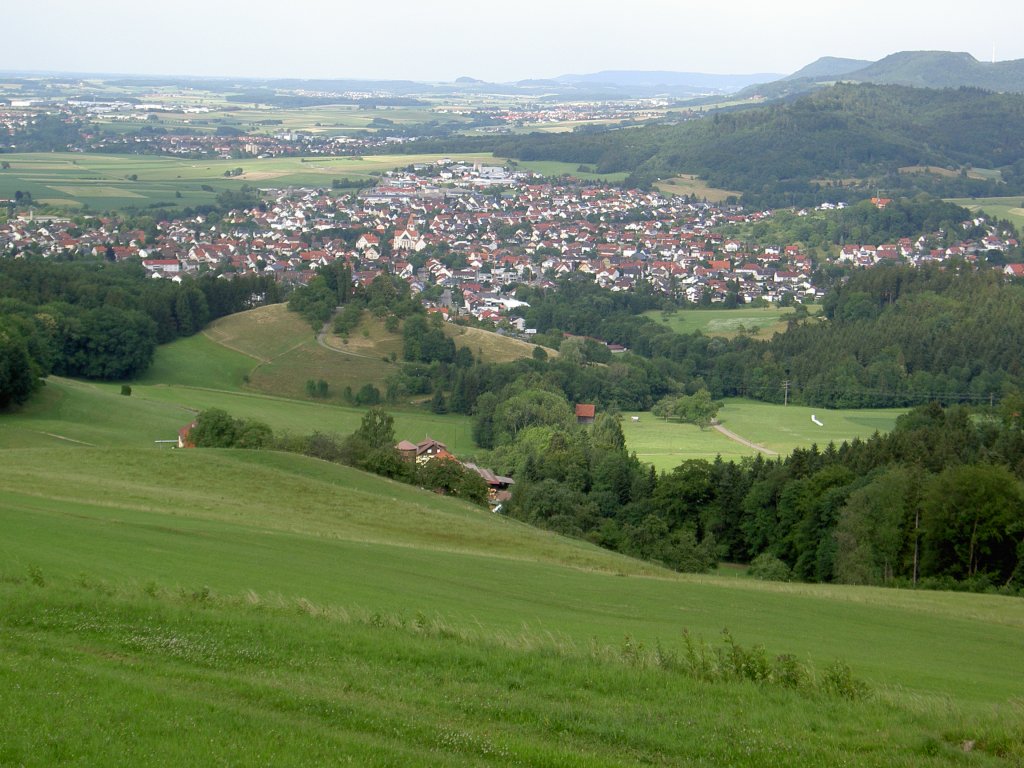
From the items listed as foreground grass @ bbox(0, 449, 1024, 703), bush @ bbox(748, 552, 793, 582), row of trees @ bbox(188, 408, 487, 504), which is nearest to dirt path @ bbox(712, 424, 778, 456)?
bush @ bbox(748, 552, 793, 582)

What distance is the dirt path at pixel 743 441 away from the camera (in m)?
60.8

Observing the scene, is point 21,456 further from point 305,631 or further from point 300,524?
point 305,631

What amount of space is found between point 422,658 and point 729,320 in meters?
96.2

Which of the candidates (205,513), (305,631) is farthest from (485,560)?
(305,631)

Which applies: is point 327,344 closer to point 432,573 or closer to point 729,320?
point 729,320

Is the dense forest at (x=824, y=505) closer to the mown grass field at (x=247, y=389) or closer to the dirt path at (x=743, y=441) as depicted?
the dirt path at (x=743, y=441)

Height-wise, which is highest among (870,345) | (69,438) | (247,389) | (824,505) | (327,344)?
(69,438)

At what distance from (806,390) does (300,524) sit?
195ft

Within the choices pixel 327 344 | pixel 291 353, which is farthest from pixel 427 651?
pixel 327 344

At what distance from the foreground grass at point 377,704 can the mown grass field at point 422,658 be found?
32 millimetres

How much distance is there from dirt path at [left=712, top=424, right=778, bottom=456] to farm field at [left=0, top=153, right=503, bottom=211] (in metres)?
98.7

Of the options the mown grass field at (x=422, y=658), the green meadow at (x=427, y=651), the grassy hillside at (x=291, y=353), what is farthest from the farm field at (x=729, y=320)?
the mown grass field at (x=422, y=658)

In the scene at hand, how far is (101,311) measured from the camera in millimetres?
67125

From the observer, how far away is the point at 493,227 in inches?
6407
